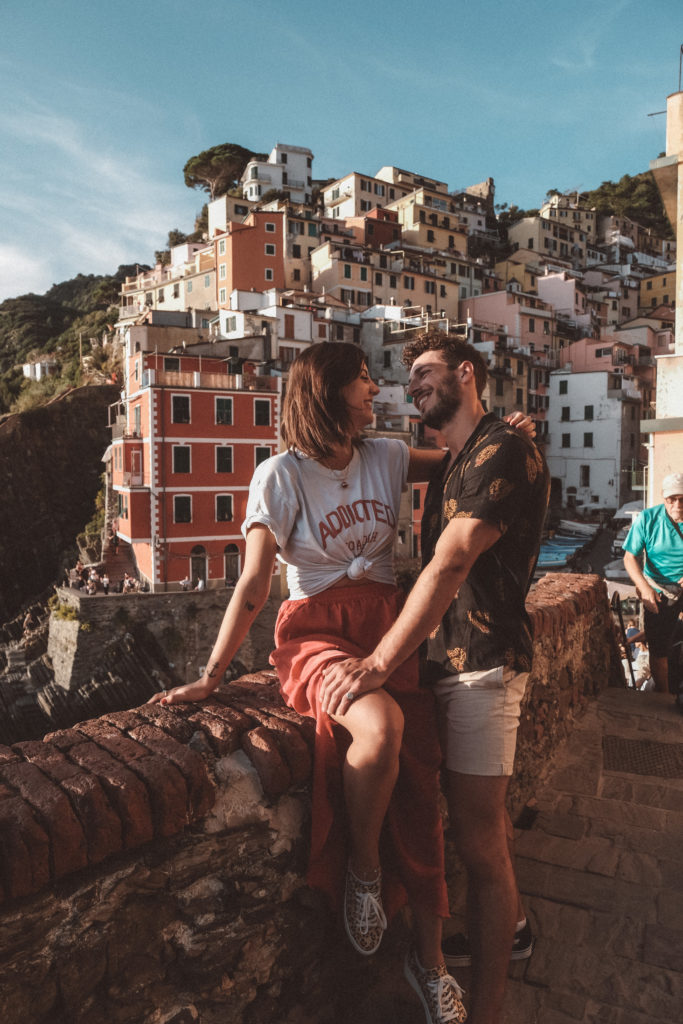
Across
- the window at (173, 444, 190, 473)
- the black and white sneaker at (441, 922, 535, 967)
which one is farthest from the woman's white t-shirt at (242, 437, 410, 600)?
the window at (173, 444, 190, 473)

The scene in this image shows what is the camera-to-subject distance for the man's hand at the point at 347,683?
1759 millimetres

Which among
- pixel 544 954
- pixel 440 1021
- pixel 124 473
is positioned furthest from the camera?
pixel 124 473

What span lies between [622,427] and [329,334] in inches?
731

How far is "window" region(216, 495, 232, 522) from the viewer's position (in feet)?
78.2

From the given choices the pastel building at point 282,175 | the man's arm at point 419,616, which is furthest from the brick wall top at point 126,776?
the pastel building at point 282,175

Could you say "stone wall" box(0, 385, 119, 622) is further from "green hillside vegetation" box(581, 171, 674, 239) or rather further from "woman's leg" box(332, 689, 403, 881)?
"green hillside vegetation" box(581, 171, 674, 239)

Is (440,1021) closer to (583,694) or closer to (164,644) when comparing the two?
(583,694)

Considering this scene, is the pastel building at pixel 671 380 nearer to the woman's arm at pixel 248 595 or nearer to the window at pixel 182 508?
the woman's arm at pixel 248 595

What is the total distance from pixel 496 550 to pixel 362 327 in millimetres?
37772

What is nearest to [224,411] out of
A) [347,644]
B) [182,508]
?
[182,508]

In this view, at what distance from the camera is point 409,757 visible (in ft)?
6.24

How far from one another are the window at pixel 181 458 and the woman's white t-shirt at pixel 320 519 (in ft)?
72.2

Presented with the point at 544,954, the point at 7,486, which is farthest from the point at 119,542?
the point at 544,954

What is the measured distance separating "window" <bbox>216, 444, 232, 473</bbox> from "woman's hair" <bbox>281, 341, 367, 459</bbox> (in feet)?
73.3
